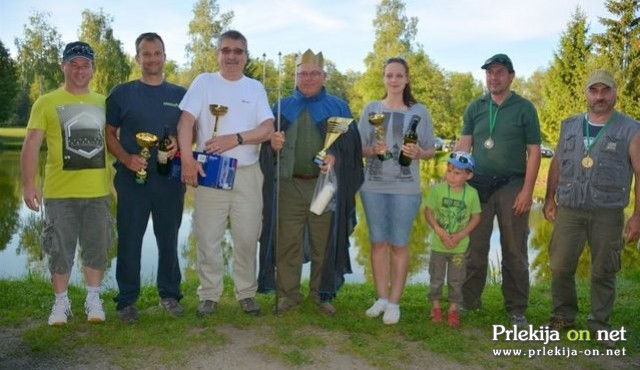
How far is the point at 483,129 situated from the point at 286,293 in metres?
2.50

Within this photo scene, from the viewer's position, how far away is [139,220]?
5.12m

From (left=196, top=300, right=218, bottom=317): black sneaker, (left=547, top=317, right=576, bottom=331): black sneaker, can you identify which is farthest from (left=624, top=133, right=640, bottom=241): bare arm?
(left=196, top=300, right=218, bottom=317): black sneaker

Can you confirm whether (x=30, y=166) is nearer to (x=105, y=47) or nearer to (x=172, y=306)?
(x=172, y=306)

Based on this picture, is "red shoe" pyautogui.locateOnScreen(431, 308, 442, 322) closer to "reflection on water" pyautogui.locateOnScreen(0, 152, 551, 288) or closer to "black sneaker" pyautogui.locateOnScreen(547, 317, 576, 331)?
"black sneaker" pyautogui.locateOnScreen(547, 317, 576, 331)

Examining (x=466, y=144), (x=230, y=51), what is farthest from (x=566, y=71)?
(x=230, y=51)

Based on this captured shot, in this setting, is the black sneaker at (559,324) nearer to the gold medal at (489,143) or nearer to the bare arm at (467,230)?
the bare arm at (467,230)

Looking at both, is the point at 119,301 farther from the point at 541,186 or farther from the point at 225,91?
the point at 541,186

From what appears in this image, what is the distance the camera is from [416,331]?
509 cm

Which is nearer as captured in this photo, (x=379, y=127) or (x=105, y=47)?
(x=379, y=127)

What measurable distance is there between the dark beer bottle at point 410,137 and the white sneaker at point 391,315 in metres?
1.37

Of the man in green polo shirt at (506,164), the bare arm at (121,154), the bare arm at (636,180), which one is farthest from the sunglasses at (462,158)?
the bare arm at (121,154)

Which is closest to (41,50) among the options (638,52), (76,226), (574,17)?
(574,17)

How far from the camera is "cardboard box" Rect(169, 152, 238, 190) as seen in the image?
16.2 ft

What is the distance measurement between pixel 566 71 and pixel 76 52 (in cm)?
Result: 3004
